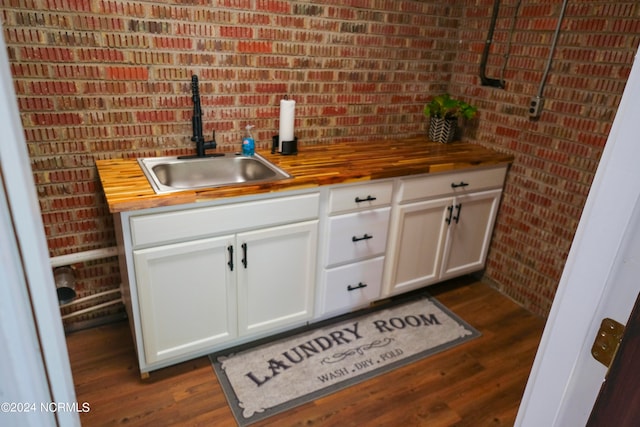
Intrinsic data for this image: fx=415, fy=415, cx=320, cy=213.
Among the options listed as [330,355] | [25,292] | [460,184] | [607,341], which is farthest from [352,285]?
[25,292]

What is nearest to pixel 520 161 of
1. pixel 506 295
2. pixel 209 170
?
pixel 506 295

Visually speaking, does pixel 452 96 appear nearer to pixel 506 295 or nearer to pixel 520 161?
pixel 520 161

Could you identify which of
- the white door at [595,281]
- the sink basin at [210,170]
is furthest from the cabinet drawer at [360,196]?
the white door at [595,281]

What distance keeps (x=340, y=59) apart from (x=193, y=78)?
2.90 ft

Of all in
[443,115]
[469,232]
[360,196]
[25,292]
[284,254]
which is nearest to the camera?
[25,292]

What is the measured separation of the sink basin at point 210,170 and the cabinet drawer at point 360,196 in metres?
0.28

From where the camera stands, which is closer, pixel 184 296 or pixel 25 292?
pixel 25 292

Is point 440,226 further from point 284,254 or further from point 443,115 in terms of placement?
point 284,254

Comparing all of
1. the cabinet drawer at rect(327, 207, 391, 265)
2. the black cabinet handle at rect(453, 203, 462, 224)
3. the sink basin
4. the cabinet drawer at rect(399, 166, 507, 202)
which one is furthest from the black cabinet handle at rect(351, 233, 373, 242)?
the black cabinet handle at rect(453, 203, 462, 224)

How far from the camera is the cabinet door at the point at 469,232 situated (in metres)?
2.56

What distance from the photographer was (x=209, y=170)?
2209 mm

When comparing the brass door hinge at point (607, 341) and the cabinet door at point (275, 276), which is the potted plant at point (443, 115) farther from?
the brass door hinge at point (607, 341)

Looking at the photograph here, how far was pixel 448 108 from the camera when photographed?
2.71 metres

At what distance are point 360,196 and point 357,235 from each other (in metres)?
0.22
